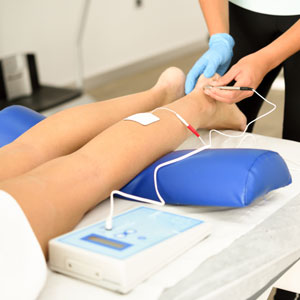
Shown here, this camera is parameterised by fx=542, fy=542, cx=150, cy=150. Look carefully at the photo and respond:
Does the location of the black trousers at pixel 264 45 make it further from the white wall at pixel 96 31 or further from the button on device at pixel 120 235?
the white wall at pixel 96 31

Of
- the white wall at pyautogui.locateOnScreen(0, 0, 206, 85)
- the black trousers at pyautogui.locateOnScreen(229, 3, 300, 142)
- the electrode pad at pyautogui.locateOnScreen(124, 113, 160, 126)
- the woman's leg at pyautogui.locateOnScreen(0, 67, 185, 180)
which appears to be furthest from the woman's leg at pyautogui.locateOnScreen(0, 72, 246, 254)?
the white wall at pyautogui.locateOnScreen(0, 0, 206, 85)

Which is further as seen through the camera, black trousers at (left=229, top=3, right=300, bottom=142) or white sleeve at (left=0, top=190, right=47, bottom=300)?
black trousers at (left=229, top=3, right=300, bottom=142)

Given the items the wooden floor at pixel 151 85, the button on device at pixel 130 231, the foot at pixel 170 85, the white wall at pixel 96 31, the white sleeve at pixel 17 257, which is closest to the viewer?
the white sleeve at pixel 17 257

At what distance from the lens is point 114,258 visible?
0.91 metres

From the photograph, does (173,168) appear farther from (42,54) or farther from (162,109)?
(42,54)

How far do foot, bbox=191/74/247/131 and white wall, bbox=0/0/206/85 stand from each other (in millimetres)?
2257

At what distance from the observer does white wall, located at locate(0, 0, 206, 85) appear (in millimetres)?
3672

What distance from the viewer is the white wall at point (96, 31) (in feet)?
12.0

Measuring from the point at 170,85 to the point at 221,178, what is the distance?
656 mm

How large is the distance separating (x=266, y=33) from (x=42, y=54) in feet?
7.87

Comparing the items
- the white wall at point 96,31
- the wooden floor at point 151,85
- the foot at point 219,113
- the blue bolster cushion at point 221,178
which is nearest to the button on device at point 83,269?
the blue bolster cushion at point 221,178

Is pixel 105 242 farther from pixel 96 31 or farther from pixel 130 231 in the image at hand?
pixel 96 31

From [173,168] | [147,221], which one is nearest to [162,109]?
[173,168]

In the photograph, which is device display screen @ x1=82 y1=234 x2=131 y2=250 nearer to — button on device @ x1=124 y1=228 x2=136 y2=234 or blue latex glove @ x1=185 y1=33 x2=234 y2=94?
button on device @ x1=124 y1=228 x2=136 y2=234
